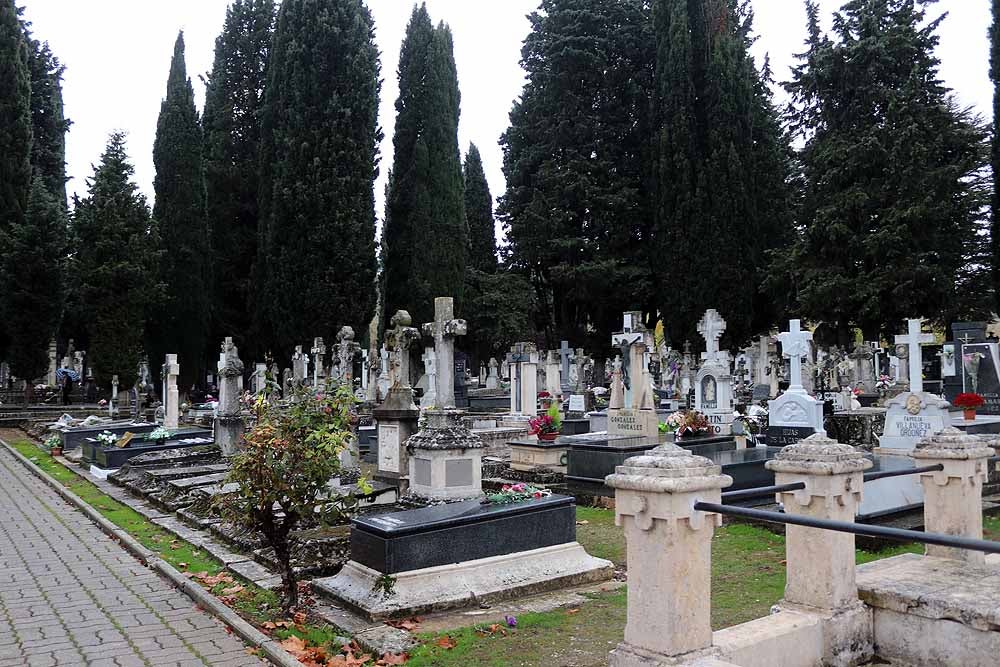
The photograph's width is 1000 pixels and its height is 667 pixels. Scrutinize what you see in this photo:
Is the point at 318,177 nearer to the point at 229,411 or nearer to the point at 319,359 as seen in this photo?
the point at 319,359

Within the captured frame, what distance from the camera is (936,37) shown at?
1185 inches

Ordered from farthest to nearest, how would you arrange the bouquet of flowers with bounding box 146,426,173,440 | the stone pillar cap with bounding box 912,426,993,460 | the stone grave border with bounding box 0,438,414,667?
the bouquet of flowers with bounding box 146,426,173,440 → the stone grave border with bounding box 0,438,414,667 → the stone pillar cap with bounding box 912,426,993,460

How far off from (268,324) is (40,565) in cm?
2462

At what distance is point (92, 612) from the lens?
6008 mm

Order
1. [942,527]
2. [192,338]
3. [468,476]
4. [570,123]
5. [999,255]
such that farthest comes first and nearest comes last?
[570,123]
[192,338]
[999,255]
[468,476]
[942,527]

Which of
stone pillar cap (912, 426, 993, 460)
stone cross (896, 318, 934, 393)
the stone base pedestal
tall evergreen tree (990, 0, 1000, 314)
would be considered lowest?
the stone base pedestal

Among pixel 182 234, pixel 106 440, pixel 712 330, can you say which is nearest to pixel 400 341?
pixel 106 440

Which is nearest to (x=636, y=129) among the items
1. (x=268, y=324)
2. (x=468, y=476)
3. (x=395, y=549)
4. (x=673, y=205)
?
(x=673, y=205)

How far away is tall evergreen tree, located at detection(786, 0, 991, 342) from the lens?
2727 cm

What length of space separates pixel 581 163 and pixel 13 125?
22944mm

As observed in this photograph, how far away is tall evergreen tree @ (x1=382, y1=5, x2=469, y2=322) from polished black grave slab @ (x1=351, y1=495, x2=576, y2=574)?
25314 mm

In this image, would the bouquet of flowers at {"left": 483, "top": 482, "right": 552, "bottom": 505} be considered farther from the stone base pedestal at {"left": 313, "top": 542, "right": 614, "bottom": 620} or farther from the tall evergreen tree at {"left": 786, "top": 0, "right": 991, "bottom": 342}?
the tall evergreen tree at {"left": 786, "top": 0, "right": 991, "bottom": 342}

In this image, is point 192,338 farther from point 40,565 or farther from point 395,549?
point 395,549

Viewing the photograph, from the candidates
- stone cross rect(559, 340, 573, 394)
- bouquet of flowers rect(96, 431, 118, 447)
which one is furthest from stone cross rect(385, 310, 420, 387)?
stone cross rect(559, 340, 573, 394)
